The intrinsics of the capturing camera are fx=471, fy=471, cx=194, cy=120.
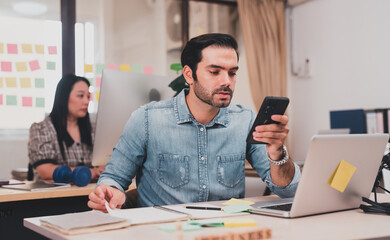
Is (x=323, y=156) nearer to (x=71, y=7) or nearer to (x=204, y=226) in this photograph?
(x=204, y=226)

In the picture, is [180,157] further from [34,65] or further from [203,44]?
[34,65]

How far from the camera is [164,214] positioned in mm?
1364

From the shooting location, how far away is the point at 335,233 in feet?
3.76

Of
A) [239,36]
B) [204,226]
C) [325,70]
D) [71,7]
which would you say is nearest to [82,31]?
[71,7]

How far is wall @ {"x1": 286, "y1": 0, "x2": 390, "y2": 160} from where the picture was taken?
162 inches

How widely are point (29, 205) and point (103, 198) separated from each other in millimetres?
856

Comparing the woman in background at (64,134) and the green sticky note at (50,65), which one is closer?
the woman in background at (64,134)

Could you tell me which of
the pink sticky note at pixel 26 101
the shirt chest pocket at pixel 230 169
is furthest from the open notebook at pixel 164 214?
the pink sticky note at pixel 26 101

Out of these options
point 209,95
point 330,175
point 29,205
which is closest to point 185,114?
point 209,95

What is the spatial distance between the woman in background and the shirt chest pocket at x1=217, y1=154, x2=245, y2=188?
0.94 meters

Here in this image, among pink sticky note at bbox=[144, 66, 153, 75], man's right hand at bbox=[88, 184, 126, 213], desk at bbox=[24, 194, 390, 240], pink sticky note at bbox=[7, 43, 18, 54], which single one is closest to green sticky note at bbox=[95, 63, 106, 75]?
pink sticky note at bbox=[144, 66, 153, 75]

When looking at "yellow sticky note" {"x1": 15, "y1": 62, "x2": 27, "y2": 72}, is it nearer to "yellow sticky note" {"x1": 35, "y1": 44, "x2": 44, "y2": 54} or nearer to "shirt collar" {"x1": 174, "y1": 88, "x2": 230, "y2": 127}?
"yellow sticky note" {"x1": 35, "y1": 44, "x2": 44, "y2": 54}

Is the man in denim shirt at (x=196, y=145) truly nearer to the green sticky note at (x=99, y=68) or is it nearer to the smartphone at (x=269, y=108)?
the smartphone at (x=269, y=108)

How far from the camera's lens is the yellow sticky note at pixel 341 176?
1.36m
